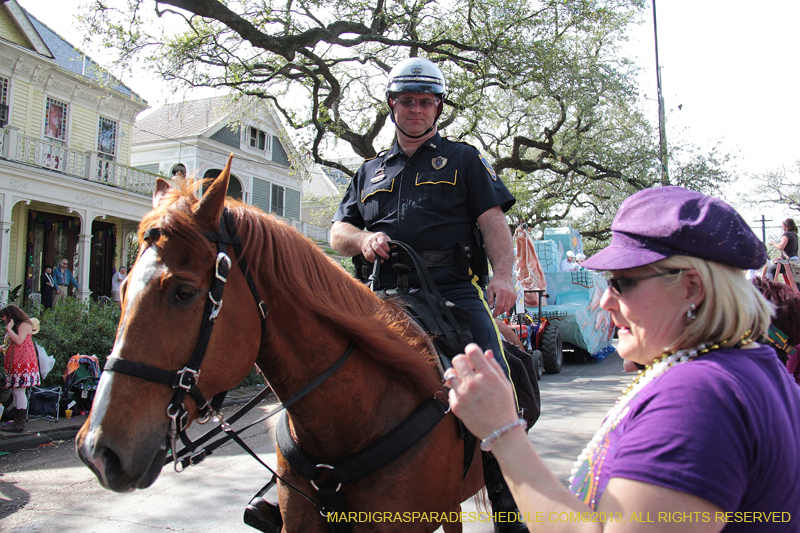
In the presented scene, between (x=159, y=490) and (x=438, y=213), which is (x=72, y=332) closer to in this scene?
(x=159, y=490)

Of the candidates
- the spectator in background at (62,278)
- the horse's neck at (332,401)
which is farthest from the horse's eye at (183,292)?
the spectator in background at (62,278)

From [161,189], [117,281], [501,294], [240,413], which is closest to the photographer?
[161,189]

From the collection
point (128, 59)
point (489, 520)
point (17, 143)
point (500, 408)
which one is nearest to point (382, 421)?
point (500, 408)

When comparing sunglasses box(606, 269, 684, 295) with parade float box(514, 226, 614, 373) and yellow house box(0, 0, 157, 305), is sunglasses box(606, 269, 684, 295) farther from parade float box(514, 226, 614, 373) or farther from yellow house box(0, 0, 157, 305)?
yellow house box(0, 0, 157, 305)

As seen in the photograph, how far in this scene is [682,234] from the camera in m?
1.17

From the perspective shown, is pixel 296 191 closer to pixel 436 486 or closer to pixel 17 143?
pixel 17 143

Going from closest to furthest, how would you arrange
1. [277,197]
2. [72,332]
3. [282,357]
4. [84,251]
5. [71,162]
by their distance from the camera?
[282,357] → [72,332] → [84,251] → [71,162] → [277,197]

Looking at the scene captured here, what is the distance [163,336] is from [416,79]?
1.93 metres

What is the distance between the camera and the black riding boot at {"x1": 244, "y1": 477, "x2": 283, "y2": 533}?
7.84 ft

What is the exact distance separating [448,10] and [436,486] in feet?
49.0

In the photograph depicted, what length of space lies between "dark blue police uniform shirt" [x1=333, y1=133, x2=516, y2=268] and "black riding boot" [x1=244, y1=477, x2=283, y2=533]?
4.70 ft

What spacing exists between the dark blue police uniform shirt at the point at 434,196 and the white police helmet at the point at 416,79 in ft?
0.89

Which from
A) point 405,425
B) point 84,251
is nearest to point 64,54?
point 84,251

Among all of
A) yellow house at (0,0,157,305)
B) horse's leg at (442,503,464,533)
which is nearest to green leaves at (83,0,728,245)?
yellow house at (0,0,157,305)
